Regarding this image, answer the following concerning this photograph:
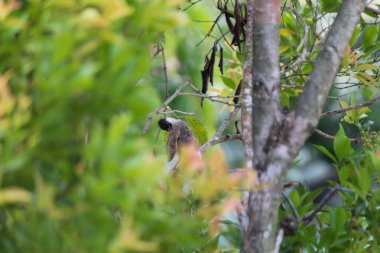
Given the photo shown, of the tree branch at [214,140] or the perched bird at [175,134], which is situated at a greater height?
the tree branch at [214,140]

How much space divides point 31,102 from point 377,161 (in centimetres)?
58

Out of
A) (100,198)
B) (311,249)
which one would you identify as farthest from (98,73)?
(311,249)

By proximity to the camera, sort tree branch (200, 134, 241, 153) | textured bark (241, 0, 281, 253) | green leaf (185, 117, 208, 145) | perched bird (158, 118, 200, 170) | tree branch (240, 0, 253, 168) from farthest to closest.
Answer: green leaf (185, 117, 208, 145) → perched bird (158, 118, 200, 170) → tree branch (200, 134, 241, 153) → tree branch (240, 0, 253, 168) → textured bark (241, 0, 281, 253)

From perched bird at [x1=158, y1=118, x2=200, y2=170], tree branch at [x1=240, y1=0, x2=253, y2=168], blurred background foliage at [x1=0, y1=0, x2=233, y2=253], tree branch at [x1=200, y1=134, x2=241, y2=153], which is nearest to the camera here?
blurred background foliage at [x1=0, y1=0, x2=233, y2=253]

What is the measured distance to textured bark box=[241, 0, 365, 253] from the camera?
100 centimetres

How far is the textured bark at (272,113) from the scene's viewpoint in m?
1.00

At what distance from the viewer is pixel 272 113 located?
1076 millimetres

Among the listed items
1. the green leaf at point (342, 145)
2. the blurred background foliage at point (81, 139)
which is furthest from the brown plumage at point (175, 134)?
the blurred background foliage at point (81, 139)

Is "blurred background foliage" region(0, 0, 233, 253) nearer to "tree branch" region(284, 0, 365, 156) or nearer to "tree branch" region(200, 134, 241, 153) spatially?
"tree branch" region(284, 0, 365, 156)

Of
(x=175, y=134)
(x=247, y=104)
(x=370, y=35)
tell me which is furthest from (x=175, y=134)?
(x=370, y=35)

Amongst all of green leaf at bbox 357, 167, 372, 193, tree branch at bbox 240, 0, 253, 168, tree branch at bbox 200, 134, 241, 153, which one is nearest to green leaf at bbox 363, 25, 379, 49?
tree branch at bbox 240, 0, 253, 168

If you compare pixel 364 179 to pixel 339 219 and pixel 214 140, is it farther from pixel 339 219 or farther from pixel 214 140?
pixel 214 140

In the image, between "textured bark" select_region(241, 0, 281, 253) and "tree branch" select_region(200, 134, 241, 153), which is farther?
"tree branch" select_region(200, 134, 241, 153)

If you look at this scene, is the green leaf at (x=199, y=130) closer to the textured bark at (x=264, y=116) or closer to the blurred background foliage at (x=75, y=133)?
the textured bark at (x=264, y=116)
